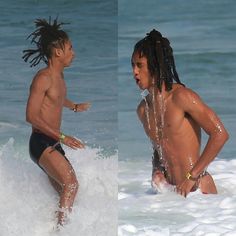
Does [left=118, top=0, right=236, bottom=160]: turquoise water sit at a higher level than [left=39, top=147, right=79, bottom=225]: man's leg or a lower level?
lower

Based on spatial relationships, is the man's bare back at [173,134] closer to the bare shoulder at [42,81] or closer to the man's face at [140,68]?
the man's face at [140,68]

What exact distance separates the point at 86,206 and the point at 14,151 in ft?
1.26

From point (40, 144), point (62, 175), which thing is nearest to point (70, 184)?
point (62, 175)

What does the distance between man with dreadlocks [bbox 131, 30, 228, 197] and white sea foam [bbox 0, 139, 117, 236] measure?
0.61ft

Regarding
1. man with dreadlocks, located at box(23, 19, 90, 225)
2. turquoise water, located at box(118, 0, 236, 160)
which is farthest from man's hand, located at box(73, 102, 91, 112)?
turquoise water, located at box(118, 0, 236, 160)

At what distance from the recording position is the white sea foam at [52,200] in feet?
12.9

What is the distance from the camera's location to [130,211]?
171 inches

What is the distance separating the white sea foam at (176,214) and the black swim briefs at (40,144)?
0.47m

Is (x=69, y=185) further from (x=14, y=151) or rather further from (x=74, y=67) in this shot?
(x=74, y=67)

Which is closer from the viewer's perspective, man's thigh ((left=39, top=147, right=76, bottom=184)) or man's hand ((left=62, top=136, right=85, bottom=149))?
man's hand ((left=62, top=136, right=85, bottom=149))

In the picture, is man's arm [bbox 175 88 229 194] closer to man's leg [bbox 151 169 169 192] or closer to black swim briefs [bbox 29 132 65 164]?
man's leg [bbox 151 169 169 192]

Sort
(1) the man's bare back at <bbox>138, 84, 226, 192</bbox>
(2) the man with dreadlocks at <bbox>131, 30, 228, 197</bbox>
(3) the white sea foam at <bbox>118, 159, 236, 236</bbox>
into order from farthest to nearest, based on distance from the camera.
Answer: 1. (3) the white sea foam at <bbox>118, 159, 236, 236</bbox>
2. (1) the man's bare back at <bbox>138, 84, 226, 192</bbox>
3. (2) the man with dreadlocks at <bbox>131, 30, 228, 197</bbox>

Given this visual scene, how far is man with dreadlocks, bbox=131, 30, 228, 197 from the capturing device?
12.9 feet

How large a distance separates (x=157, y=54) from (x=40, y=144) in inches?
18.6
